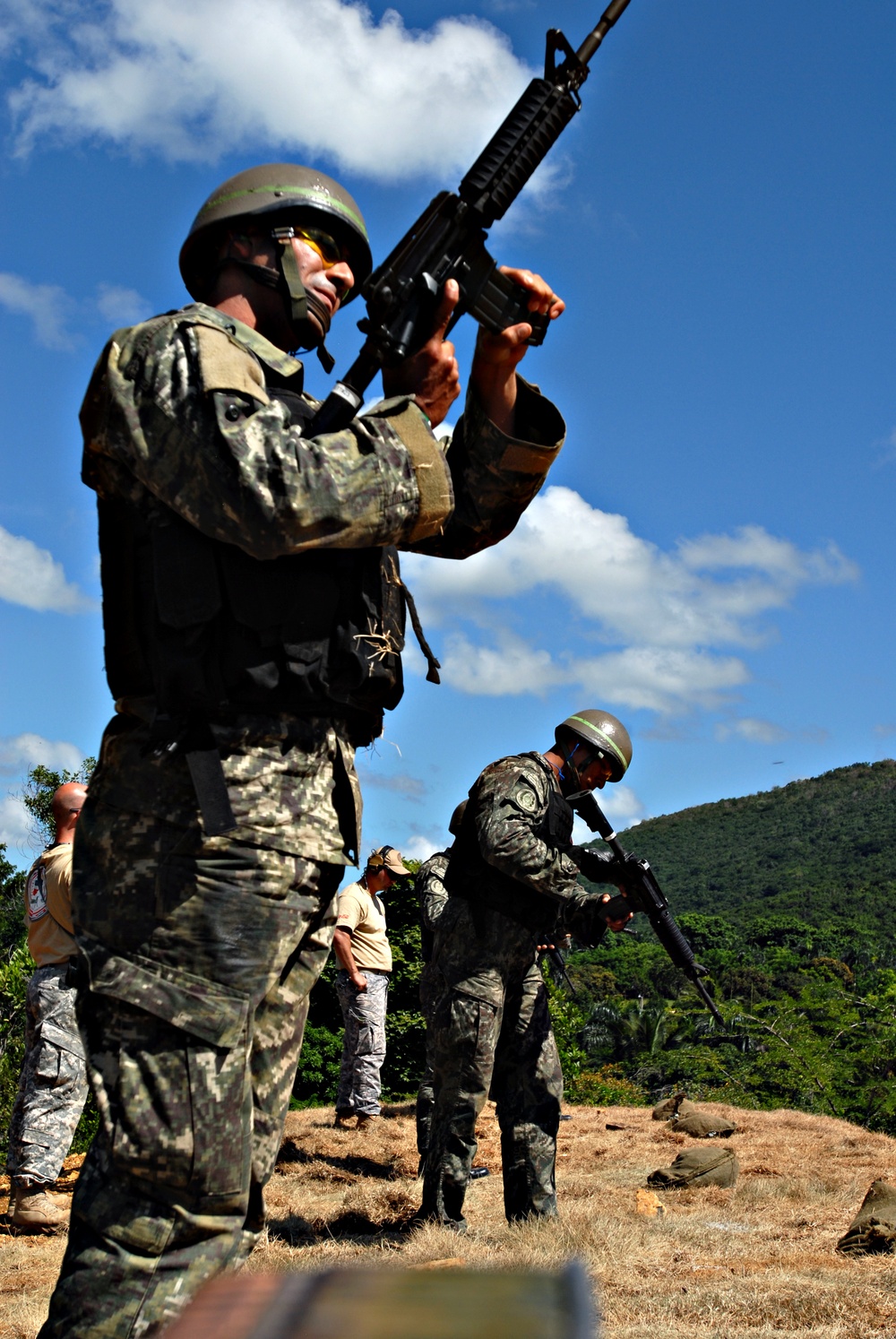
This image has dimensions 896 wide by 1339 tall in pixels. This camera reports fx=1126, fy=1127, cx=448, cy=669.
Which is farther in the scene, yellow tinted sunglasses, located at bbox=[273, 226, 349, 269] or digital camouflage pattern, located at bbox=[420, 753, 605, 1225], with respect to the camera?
digital camouflage pattern, located at bbox=[420, 753, 605, 1225]

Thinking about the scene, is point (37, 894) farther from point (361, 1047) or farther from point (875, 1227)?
point (875, 1227)

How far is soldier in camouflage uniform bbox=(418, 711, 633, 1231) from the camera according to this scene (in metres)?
5.38

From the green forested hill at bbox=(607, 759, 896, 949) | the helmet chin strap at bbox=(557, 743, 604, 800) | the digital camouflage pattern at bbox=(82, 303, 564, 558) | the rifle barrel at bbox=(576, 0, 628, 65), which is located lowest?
the digital camouflage pattern at bbox=(82, 303, 564, 558)

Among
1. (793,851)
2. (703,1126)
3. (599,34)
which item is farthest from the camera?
(793,851)

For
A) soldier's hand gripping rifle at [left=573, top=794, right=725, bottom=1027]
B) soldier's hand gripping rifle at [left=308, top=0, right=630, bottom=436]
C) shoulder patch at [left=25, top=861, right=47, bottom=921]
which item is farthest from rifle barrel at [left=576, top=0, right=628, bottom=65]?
shoulder patch at [left=25, top=861, right=47, bottom=921]

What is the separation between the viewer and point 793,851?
81.1 m

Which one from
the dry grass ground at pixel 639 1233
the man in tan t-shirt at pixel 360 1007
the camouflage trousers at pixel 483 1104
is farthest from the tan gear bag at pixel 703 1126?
the camouflage trousers at pixel 483 1104

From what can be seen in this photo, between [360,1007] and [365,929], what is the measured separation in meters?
0.68

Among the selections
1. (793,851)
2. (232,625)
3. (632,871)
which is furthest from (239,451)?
(793,851)

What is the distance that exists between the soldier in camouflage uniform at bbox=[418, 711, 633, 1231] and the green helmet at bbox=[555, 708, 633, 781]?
662 mm

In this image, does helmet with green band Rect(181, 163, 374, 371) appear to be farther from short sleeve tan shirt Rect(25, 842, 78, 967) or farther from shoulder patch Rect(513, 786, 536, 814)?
short sleeve tan shirt Rect(25, 842, 78, 967)

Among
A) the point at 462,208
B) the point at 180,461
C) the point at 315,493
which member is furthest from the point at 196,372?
the point at 462,208

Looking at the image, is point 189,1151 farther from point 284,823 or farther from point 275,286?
point 275,286

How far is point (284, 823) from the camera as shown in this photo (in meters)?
2.22
